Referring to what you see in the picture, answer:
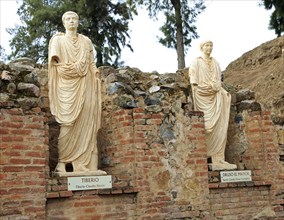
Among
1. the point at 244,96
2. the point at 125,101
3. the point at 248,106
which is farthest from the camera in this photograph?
the point at 244,96

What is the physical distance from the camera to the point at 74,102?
20.1ft

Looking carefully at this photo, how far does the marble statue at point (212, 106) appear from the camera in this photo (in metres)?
7.55

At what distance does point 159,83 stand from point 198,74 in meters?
0.71

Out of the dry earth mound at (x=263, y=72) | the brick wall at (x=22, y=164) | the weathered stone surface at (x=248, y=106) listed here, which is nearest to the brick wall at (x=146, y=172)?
the brick wall at (x=22, y=164)

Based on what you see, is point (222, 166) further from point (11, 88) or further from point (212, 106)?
point (11, 88)

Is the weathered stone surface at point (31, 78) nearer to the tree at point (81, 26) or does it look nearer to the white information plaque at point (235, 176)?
the white information plaque at point (235, 176)

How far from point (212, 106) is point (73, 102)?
8.36ft

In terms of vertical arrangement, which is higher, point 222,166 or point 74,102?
point 74,102

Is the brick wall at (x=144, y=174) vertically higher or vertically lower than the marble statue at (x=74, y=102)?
lower

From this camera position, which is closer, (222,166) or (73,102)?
(73,102)

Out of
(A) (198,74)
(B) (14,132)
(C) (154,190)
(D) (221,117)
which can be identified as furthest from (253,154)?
(B) (14,132)

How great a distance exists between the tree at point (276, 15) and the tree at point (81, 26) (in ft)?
19.5

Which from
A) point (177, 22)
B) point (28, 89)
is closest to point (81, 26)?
point (177, 22)

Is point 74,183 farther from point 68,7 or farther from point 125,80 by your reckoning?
point 68,7
